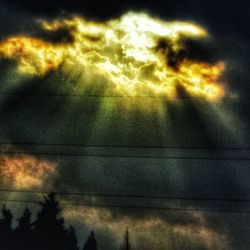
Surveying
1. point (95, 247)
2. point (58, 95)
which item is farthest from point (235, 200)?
point (95, 247)

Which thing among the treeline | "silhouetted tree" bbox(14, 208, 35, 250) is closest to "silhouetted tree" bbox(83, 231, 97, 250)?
the treeline

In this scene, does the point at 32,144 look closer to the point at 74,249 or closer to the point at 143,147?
the point at 143,147

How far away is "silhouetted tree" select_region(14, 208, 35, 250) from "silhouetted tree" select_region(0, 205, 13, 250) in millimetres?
756

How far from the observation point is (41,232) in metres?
37.8

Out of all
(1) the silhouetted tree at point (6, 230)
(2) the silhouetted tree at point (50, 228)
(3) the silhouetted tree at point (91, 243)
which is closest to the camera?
(2) the silhouetted tree at point (50, 228)

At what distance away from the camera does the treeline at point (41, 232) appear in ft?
122

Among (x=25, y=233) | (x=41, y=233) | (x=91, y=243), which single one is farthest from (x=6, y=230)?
(x=91, y=243)

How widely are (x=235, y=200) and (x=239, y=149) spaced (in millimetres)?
1565

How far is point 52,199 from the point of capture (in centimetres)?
3959

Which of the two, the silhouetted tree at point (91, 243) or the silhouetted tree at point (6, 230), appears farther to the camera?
the silhouetted tree at point (91, 243)

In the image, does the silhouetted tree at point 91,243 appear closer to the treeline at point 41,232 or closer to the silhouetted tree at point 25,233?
the treeline at point 41,232

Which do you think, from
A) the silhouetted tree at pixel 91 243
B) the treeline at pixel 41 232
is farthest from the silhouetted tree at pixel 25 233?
the silhouetted tree at pixel 91 243

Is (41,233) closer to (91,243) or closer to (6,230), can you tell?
(6,230)

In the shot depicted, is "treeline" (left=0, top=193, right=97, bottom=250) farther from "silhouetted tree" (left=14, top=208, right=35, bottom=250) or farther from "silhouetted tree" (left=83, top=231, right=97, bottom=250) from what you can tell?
"silhouetted tree" (left=83, top=231, right=97, bottom=250)
